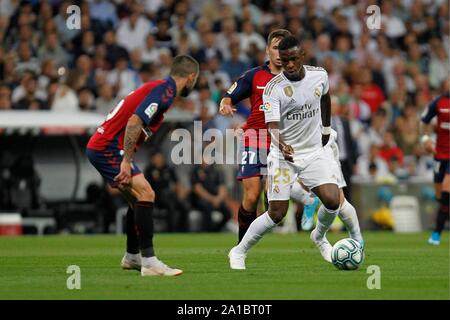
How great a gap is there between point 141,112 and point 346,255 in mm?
2614

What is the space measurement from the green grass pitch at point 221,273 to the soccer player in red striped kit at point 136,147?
28 cm

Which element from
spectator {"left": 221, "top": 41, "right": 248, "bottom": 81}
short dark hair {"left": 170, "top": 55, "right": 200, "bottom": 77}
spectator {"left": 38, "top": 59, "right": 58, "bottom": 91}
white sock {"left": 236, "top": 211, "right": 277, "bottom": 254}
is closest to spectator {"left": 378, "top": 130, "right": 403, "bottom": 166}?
spectator {"left": 221, "top": 41, "right": 248, "bottom": 81}

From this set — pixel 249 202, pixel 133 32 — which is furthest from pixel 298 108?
pixel 133 32

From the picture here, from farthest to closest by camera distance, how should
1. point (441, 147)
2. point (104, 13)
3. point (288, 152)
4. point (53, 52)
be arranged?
point (104, 13) → point (53, 52) → point (441, 147) → point (288, 152)

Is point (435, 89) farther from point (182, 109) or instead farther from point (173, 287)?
point (173, 287)

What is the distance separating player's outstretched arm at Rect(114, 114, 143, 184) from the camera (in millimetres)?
11555

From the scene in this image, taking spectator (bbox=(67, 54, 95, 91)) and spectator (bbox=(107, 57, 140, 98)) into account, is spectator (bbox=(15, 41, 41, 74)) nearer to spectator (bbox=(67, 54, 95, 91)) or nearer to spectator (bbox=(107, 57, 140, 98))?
spectator (bbox=(67, 54, 95, 91))

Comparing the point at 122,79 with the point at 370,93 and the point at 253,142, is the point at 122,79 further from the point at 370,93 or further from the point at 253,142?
the point at 253,142

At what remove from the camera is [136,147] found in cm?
1195

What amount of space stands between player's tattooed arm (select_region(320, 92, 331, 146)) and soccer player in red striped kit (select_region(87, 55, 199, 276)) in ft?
4.89

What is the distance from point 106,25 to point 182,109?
9.81 ft
